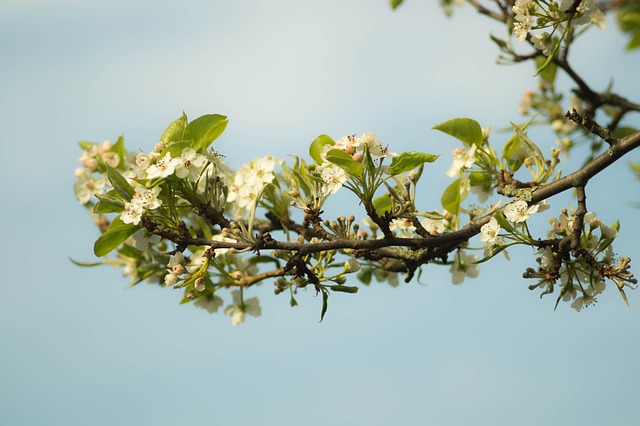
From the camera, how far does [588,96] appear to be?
4992 millimetres

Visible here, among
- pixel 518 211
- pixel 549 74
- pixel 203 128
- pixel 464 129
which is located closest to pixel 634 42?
pixel 549 74

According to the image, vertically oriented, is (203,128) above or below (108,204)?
above

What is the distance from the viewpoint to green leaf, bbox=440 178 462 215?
12.6 ft

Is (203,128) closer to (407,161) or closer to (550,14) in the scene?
(407,161)

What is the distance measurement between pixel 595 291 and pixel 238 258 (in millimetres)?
2047

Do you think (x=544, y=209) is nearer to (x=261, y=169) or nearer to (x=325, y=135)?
(x=325, y=135)

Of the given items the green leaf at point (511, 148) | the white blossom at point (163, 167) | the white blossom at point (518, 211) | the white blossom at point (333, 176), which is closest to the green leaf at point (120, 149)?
the white blossom at point (163, 167)

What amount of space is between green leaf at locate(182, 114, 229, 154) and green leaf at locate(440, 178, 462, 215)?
1317 millimetres

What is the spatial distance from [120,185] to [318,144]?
916 millimetres

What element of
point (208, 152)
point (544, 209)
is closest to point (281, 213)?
point (208, 152)

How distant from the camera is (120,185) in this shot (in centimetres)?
319

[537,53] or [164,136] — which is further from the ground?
[537,53]

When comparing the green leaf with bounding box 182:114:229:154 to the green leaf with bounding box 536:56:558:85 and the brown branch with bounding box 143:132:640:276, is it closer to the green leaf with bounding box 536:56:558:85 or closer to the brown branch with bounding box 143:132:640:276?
the brown branch with bounding box 143:132:640:276

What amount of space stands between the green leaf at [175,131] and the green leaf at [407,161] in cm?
98
